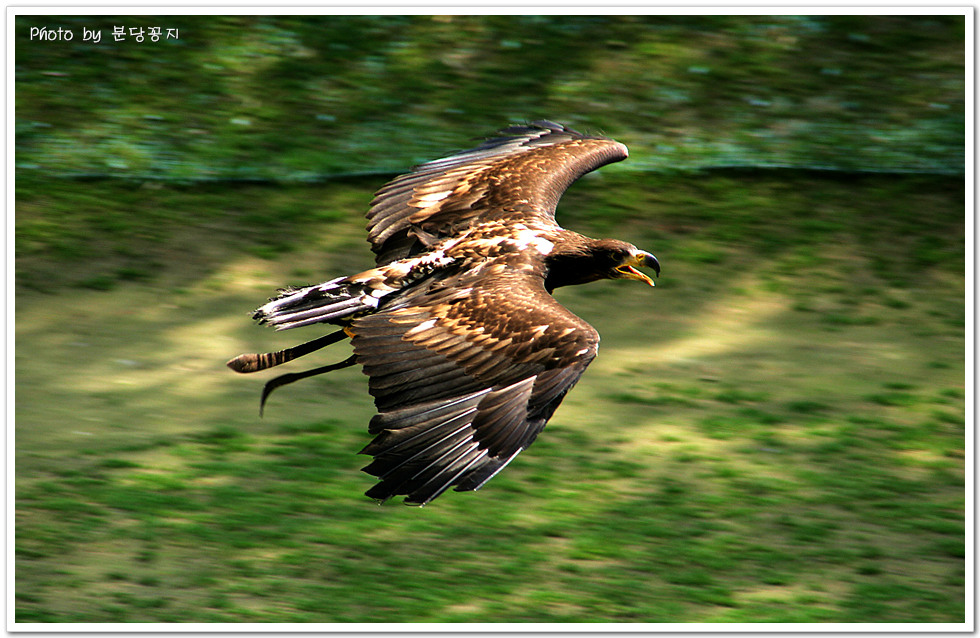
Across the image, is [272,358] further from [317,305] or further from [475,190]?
[475,190]

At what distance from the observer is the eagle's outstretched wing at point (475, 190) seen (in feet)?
18.5

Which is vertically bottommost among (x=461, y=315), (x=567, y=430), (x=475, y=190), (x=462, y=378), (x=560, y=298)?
(x=567, y=430)

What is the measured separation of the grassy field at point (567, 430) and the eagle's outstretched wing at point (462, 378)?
170 cm

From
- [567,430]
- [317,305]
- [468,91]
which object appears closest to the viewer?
[317,305]

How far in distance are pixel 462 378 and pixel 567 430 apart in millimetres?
2755

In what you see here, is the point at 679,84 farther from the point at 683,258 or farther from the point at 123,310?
the point at 123,310

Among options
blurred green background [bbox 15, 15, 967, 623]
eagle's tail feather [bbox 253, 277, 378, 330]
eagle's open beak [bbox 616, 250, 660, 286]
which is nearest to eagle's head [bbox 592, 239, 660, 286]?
eagle's open beak [bbox 616, 250, 660, 286]

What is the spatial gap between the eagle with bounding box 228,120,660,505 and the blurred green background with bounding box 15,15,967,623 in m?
0.74

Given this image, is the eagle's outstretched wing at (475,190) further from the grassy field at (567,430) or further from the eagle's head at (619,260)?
the grassy field at (567,430)

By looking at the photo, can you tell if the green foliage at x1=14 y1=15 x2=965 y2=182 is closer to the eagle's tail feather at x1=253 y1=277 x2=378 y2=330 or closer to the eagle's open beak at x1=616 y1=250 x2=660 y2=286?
the eagle's open beak at x1=616 y1=250 x2=660 y2=286

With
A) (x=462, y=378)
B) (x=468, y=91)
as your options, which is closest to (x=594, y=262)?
(x=462, y=378)

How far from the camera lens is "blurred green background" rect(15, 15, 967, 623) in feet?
18.8

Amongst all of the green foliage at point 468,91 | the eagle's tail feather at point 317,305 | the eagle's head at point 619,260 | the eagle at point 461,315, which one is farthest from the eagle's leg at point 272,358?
the green foliage at point 468,91

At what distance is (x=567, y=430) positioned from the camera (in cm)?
687
